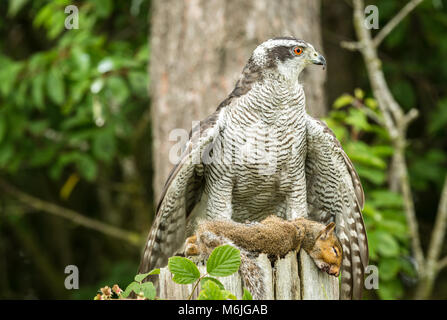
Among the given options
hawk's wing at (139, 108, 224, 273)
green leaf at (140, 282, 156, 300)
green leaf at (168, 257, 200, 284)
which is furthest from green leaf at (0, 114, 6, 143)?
green leaf at (168, 257, 200, 284)

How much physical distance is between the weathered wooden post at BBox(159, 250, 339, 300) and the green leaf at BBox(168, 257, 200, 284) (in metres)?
0.21

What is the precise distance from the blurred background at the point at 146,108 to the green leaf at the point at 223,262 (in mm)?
2683

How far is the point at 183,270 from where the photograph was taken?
7.73ft

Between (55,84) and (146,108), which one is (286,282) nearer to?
(55,84)

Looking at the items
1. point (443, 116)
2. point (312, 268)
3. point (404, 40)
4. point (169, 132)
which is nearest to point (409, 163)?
point (443, 116)

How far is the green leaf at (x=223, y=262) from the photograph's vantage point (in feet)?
7.68

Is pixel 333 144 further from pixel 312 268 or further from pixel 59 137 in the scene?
pixel 59 137

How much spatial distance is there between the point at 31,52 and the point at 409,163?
231 inches

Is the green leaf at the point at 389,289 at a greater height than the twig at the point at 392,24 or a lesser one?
lesser

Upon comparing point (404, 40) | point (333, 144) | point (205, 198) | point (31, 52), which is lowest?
point (205, 198)

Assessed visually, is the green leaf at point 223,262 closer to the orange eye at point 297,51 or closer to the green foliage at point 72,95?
the orange eye at point 297,51

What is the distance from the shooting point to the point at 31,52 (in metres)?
8.97

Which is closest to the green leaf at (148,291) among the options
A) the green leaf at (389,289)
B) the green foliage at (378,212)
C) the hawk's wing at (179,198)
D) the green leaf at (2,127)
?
the hawk's wing at (179,198)

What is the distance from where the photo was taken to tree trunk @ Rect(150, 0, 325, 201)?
5.10 metres
